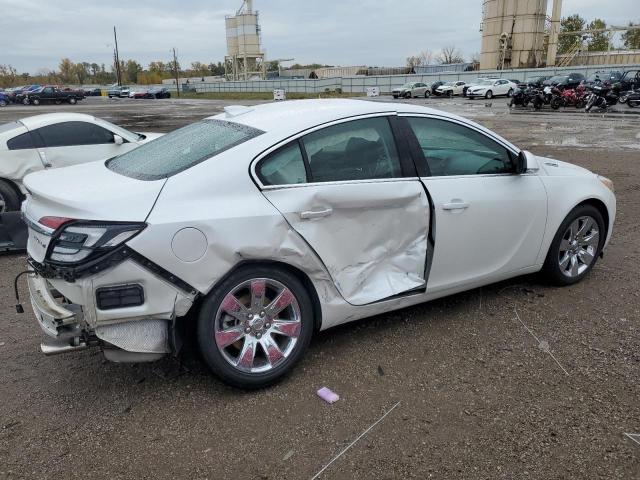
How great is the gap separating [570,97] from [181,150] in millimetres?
29481

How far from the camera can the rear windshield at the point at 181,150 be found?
3115mm

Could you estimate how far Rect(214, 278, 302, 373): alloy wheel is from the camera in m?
2.97

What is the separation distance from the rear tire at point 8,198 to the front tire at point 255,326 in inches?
202

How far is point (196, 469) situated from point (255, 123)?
6.78ft

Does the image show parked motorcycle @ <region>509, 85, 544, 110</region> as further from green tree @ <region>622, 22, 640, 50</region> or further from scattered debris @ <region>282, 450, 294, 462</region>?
green tree @ <region>622, 22, 640, 50</region>

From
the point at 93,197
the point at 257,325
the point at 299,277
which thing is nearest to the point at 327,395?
the point at 257,325

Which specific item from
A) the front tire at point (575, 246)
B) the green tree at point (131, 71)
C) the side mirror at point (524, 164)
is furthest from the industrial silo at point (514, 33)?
the green tree at point (131, 71)

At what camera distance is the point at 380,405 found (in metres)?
2.99

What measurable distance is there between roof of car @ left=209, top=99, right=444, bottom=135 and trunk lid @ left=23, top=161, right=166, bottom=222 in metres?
0.85

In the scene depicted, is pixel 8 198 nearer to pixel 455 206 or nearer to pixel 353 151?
pixel 353 151

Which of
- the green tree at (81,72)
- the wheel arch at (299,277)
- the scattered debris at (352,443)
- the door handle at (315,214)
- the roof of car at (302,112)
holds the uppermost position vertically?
the green tree at (81,72)

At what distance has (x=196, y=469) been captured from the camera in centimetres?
254

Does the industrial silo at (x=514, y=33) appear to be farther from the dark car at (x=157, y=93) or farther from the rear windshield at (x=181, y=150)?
the rear windshield at (x=181, y=150)

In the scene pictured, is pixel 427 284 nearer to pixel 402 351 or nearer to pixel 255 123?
pixel 402 351
